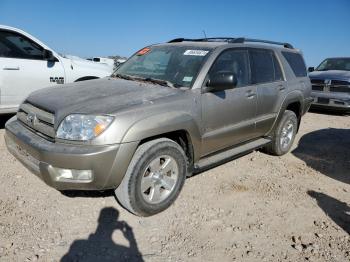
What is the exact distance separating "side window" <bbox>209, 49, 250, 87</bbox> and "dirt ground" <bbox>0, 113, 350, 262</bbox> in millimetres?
1323

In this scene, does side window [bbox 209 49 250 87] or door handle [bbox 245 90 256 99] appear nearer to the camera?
side window [bbox 209 49 250 87]

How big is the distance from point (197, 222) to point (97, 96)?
63.8 inches

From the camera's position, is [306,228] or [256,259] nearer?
[256,259]

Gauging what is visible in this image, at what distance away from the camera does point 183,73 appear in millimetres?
3938

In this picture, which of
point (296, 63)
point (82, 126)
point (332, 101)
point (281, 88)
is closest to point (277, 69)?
point (281, 88)

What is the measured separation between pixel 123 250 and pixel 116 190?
62 cm

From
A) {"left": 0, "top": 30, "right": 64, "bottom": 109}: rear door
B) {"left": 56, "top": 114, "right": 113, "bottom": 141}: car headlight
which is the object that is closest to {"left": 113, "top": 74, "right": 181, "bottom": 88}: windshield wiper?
{"left": 56, "top": 114, "right": 113, "bottom": 141}: car headlight

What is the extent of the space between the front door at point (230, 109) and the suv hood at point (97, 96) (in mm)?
499

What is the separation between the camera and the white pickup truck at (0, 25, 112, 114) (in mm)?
5703

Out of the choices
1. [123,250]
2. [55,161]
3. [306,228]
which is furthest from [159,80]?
[306,228]

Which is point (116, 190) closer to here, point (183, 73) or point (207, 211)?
point (207, 211)

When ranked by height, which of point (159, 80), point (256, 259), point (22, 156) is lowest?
point (256, 259)

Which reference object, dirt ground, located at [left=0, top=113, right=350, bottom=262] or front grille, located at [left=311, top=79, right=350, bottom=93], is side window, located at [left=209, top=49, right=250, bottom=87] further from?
front grille, located at [left=311, top=79, right=350, bottom=93]

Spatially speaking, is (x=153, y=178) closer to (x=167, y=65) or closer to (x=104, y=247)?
(x=104, y=247)
